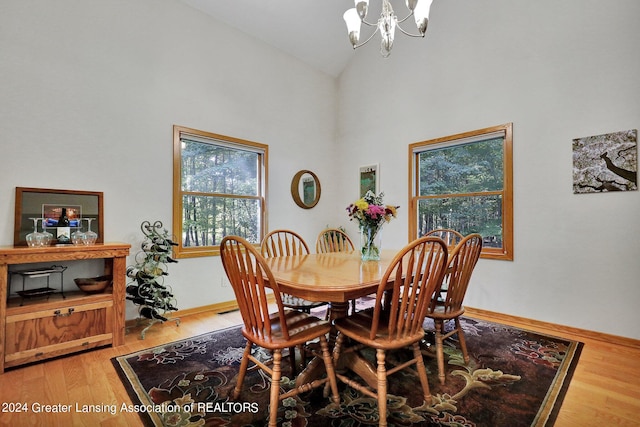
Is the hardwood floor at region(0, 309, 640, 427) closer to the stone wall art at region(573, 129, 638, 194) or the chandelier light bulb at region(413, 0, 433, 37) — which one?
the stone wall art at region(573, 129, 638, 194)

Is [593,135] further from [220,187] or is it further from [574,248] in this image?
[220,187]

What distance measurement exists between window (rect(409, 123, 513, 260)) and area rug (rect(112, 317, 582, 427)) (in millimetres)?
1269

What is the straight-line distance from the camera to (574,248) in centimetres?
274

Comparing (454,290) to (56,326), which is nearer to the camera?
(454,290)

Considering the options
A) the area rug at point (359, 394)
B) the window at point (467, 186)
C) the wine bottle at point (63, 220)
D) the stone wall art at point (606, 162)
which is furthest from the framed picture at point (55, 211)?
the stone wall art at point (606, 162)

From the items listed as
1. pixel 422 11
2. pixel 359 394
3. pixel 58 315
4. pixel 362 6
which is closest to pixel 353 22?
pixel 362 6

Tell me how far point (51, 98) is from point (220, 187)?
1.65 meters

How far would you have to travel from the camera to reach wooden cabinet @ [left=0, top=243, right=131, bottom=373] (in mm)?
2008

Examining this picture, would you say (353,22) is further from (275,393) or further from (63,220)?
(63,220)

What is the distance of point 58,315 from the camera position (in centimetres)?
218

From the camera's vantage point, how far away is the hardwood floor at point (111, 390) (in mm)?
1527

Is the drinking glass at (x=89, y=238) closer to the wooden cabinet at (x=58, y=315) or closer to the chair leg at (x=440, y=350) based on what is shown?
the wooden cabinet at (x=58, y=315)

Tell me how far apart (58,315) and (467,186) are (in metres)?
4.03

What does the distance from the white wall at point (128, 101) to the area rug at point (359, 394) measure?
117cm
